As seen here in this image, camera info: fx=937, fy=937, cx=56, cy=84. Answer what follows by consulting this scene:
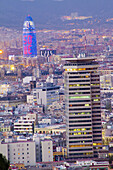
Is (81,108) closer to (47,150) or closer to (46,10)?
(47,150)

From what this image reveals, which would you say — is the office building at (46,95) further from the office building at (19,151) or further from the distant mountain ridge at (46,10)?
the distant mountain ridge at (46,10)

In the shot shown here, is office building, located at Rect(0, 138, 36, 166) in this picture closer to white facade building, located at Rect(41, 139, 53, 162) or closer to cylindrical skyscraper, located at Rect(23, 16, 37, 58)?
white facade building, located at Rect(41, 139, 53, 162)

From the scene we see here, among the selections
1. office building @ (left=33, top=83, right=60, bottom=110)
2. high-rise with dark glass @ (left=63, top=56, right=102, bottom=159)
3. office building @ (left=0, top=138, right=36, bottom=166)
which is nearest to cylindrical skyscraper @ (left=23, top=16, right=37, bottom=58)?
office building @ (left=33, top=83, right=60, bottom=110)

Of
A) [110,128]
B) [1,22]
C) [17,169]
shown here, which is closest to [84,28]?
[1,22]

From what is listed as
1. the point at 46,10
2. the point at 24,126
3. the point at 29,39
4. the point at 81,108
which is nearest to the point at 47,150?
the point at 81,108

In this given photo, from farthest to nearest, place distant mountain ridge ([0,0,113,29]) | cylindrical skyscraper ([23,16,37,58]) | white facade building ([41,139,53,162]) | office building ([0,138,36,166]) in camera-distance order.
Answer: distant mountain ridge ([0,0,113,29]) → cylindrical skyscraper ([23,16,37,58]) → white facade building ([41,139,53,162]) → office building ([0,138,36,166])

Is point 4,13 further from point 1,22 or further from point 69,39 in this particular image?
point 69,39
